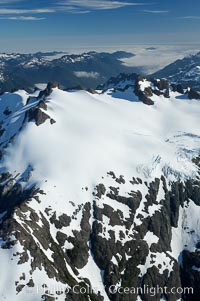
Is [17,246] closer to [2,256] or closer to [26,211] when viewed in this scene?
[2,256]

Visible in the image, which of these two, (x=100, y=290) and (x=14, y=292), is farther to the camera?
(x=100, y=290)

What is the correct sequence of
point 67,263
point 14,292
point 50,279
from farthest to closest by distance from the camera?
point 67,263 → point 50,279 → point 14,292

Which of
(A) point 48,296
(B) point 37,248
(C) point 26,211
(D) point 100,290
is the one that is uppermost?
(C) point 26,211

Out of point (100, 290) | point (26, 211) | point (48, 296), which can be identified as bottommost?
point (100, 290)

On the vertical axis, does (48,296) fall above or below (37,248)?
below

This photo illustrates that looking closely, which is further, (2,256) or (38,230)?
(38,230)

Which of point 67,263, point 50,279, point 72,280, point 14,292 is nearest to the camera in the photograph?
point 14,292

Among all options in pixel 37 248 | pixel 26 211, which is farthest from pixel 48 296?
pixel 26 211

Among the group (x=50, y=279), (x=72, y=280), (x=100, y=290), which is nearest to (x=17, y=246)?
(x=50, y=279)

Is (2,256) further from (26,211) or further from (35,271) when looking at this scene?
(26,211)
